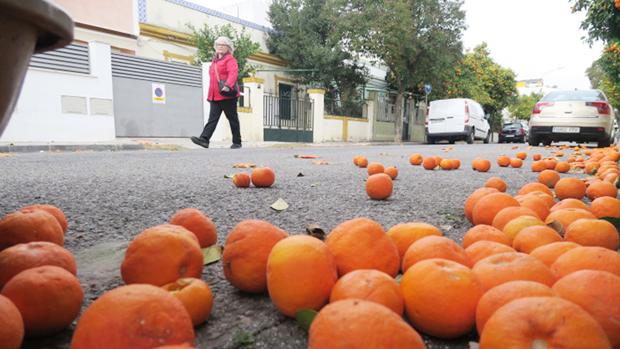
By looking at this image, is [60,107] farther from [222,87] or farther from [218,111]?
[222,87]

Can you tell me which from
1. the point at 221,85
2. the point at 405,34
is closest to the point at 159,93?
the point at 221,85

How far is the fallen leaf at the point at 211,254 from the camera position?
5.35ft

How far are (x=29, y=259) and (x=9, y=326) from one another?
0.34 m

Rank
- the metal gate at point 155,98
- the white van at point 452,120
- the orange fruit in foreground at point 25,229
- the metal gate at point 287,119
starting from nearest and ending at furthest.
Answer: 1. the orange fruit in foreground at point 25,229
2. the metal gate at point 155,98
3. the metal gate at point 287,119
4. the white van at point 452,120

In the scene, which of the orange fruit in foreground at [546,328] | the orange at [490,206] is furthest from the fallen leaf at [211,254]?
the orange at [490,206]

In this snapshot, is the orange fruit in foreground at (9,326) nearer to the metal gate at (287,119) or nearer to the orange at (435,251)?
the orange at (435,251)

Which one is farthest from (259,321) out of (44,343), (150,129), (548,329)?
(150,129)

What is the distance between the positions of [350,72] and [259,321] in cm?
2390

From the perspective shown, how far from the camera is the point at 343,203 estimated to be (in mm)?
2947

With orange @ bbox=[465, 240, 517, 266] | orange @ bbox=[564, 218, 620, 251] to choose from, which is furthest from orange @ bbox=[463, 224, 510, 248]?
orange @ bbox=[564, 218, 620, 251]

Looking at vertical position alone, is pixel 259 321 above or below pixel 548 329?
below

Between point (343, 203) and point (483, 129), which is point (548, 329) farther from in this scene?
point (483, 129)

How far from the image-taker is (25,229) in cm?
142

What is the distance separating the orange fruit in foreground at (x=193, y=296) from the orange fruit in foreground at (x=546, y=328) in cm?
67
